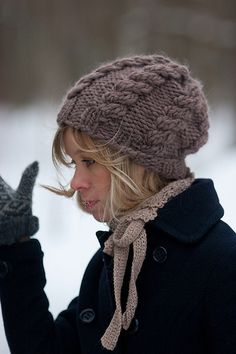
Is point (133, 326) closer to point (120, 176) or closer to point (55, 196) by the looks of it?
point (120, 176)

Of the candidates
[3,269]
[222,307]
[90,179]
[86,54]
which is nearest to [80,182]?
[90,179]

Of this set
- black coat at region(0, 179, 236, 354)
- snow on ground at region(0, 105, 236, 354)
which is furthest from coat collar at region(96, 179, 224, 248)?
snow on ground at region(0, 105, 236, 354)

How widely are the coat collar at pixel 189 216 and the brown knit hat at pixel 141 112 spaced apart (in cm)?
6

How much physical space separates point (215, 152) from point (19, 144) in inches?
85.6

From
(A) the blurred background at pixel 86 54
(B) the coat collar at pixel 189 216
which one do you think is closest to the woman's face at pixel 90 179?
(B) the coat collar at pixel 189 216

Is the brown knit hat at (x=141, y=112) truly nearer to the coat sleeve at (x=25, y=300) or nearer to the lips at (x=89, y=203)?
the lips at (x=89, y=203)

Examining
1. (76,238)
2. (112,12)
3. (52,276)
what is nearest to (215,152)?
(76,238)

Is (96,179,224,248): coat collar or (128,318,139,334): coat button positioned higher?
(96,179,224,248): coat collar

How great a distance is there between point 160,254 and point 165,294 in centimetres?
8

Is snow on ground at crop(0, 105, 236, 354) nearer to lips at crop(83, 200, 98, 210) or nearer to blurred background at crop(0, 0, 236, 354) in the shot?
blurred background at crop(0, 0, 236, 354)

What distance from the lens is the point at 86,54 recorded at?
32.8 ft

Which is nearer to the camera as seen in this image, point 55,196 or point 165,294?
point 165,294

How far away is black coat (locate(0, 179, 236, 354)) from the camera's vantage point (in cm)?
107

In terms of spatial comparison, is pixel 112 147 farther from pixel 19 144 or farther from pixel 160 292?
pixel 19 144
